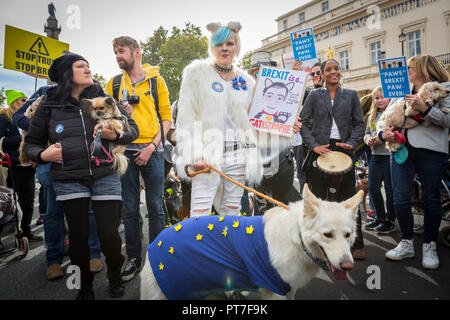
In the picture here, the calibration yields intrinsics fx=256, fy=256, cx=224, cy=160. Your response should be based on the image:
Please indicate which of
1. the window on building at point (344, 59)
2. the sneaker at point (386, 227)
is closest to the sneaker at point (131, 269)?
the sneaker at point (386, 227)

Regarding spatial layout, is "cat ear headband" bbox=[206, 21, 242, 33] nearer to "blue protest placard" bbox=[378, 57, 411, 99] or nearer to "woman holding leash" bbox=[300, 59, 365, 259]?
"woman holding leash" bbox=[300, 59, 365, 259]

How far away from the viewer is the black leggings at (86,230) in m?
2.29

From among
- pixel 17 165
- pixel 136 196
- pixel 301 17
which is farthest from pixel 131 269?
pixel 301 17

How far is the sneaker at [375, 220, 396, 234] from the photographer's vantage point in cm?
430

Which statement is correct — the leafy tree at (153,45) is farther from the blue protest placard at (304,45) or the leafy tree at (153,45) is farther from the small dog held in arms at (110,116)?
the small dog held in arms at (110,116)

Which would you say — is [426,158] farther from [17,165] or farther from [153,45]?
[153,45]

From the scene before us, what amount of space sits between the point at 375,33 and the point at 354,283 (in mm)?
30051

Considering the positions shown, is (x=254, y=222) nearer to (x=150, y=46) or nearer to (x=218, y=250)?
(x=218, y=250)

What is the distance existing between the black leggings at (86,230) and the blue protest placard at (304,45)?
4.23m

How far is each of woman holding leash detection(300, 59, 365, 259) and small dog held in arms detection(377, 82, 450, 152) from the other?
31 centimetres

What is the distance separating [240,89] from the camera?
265 centimetres

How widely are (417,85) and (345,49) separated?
29085 mm

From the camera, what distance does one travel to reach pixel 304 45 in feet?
16.0

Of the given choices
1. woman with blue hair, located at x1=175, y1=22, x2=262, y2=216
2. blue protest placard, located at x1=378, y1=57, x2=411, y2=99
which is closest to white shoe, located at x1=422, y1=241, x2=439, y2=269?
blue protest placard, located at x1=378, y1=57, x2=411, y2=99
